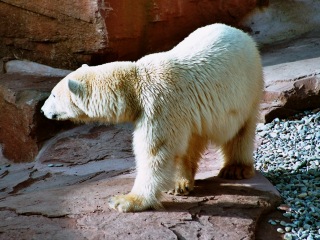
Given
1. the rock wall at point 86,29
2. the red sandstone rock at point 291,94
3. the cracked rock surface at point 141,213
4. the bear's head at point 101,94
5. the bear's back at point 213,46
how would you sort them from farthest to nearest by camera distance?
the rock wall at point 86,29
the red sandstone rock at point 291,94
the bear's back at point 213,46
the bear's head at point 101,94
the cracked rock surface at point 141,213

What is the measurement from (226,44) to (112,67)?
977mm

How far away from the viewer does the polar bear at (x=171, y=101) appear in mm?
4328

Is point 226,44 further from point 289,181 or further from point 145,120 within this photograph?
point 289,181

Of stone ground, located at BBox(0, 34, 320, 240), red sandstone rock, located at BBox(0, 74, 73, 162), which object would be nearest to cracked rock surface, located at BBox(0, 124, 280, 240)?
stone ground, located at BBox(0, 34, 320, 240)

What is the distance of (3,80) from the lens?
314 inches

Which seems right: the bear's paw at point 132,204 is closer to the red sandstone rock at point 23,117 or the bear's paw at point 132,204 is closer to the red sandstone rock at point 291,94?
the red sandstone rock at point 291,94

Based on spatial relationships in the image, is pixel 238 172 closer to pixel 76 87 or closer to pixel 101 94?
pixel 101 94

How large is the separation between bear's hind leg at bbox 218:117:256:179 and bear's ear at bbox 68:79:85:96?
1.51m

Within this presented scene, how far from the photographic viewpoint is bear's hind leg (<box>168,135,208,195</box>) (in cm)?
474

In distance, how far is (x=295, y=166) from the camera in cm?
562

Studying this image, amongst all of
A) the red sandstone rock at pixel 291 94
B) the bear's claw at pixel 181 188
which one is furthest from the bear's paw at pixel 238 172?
the red sandstone rock at pixel 291 94

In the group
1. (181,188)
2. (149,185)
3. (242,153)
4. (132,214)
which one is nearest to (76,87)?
(149,185)

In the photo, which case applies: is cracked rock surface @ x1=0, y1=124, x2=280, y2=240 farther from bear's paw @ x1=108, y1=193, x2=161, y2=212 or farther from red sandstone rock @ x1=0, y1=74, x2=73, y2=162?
red sandstone rock @ x1=0, y1=74, x2=73, y2=162

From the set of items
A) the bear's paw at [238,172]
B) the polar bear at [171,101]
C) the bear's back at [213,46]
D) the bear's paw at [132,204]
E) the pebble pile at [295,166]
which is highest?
the bear's back at [213,46]
